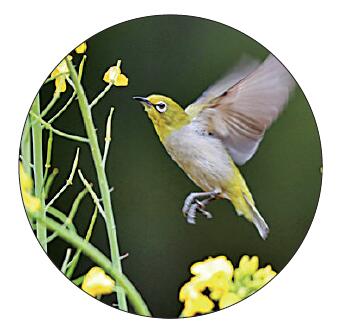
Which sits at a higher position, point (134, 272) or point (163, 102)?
point (163, 102)

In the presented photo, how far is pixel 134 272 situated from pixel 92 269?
3.4 inches

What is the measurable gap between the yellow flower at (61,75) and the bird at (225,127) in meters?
0.15

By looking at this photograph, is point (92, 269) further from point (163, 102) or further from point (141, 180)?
point (163, 102)

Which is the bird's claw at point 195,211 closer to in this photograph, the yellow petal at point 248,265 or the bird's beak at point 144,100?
the yellow petal at point 248,265

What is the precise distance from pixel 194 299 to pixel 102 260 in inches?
8.0

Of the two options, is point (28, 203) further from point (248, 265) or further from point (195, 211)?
point (248, 265)

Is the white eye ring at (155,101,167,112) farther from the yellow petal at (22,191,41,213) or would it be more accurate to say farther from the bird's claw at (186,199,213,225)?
the yellow petal at (22,191,41,213)

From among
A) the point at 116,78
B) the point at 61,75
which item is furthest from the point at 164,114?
the point at 61,75

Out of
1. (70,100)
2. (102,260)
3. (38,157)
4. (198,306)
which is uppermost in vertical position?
(70,100)

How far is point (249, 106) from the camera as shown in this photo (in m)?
2.09

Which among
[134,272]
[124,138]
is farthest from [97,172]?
[134,272]

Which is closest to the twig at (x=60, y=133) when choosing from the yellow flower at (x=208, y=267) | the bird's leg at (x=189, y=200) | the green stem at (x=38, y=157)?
the green stem at (x=38, y=157)

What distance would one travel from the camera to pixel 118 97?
6.89 feet

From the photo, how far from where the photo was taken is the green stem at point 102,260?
6.91 ft
